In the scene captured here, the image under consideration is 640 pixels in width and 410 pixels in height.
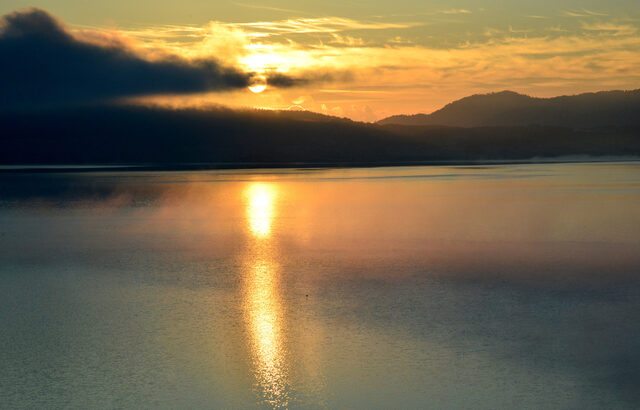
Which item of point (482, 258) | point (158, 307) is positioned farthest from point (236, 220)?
point (158, 307)

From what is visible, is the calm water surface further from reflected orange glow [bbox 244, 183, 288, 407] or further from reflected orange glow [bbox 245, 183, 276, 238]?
reflected orange glow [bbox 245, 183, 276, 238]

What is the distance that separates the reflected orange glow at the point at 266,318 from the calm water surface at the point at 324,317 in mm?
34

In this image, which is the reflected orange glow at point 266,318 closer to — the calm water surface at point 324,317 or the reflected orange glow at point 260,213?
the calm water surface at point 324,317

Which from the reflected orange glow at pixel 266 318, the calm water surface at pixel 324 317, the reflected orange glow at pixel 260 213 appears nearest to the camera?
the calm water surface at pixel 324 317

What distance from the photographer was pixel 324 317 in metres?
9.61

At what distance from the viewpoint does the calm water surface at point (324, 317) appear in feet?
22.5

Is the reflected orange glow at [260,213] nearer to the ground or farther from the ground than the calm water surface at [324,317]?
nearer to the ground

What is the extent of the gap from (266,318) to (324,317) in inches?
33.1

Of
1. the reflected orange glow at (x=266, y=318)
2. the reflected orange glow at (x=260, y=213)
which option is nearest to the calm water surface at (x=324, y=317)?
the reflected orange glow at (x=266, y=318)

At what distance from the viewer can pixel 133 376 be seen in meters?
7.27

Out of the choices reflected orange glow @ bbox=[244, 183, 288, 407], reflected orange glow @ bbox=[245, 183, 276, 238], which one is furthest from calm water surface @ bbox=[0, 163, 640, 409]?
reflected orange glow @ bbox=[245, 183, 276, 238]

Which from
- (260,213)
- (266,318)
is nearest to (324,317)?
(266,318)

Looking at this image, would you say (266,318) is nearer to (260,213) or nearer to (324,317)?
(324,317)

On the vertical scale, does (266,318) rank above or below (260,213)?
above
